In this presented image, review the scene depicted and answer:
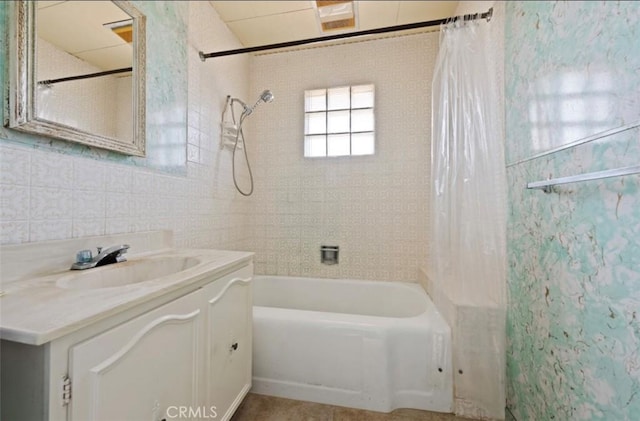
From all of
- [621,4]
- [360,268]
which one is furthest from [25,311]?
[360,268]

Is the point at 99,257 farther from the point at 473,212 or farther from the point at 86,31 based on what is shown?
the point at 473,212

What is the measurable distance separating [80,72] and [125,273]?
77 centimetres

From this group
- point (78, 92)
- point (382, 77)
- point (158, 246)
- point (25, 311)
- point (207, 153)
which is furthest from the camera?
point (382, 77)

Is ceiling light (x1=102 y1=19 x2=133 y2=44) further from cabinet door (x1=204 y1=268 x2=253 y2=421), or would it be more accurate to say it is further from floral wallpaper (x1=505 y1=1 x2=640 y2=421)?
floral wallpaper (x1=505 y1=1 x2=640 y2=421)

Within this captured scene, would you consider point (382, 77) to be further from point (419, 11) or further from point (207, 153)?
point (207, 153)

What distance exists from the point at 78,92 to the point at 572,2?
5.72ft

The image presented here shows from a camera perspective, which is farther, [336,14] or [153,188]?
[336,14]

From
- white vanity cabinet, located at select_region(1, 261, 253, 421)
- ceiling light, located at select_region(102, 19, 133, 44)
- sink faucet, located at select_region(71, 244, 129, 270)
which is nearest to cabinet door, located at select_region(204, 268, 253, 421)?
white vanity cabinet, located at select_region(1, 261, 253, 421)

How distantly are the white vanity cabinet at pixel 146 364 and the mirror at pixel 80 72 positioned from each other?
2.29ft

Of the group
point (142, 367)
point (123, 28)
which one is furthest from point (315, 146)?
point (142, 367)

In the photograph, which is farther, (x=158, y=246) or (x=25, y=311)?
(x=158, y=246)

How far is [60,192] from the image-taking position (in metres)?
0.91

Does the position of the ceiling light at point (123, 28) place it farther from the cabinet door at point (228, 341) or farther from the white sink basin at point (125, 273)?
the cabinet door at point (228, 341)

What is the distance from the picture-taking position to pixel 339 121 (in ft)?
7.48
